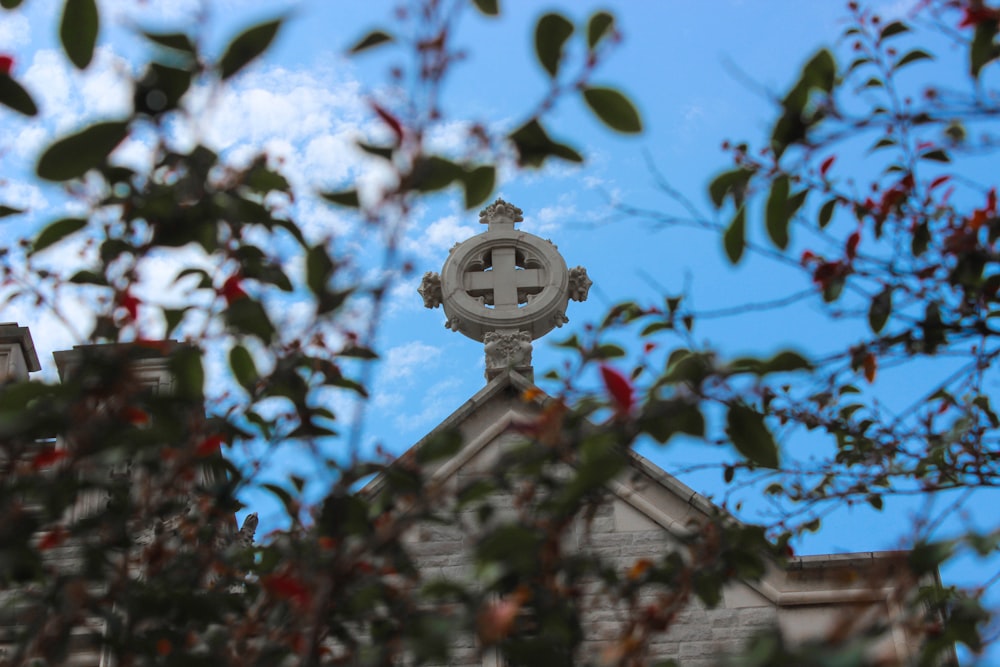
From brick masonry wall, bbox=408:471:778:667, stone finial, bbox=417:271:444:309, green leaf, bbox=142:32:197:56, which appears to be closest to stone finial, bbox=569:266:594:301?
stone finial, bbox=417:271:444:309

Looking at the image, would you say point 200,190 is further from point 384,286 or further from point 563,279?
point 563,279

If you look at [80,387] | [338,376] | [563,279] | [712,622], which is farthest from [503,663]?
[80,387]

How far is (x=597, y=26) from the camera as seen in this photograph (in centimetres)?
326

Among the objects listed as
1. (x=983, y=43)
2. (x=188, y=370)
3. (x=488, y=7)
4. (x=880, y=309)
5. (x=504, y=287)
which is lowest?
(x=188, y=370)

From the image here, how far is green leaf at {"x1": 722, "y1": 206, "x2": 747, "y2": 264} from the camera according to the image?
4.36m

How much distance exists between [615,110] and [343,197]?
771 mm

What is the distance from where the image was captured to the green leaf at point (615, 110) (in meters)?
3.14

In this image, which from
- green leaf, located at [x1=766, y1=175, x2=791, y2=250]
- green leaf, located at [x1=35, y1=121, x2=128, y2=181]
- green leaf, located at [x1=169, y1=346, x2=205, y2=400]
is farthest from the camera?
green leaf, located at [x1=766, y1=175, x2=791, y2=250]

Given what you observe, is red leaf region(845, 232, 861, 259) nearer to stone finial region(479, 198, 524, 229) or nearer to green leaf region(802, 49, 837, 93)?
green leaf region(802, 49, 837, 93)

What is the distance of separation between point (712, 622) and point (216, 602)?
4.30m

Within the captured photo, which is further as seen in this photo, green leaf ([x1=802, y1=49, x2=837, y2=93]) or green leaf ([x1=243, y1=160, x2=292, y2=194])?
green leaf ([x1=802, y1=49, x2=837, y2=93])

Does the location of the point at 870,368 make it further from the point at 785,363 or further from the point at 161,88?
the point at 161,88

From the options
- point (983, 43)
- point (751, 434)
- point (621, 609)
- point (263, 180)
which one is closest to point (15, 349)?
point (621, 609)

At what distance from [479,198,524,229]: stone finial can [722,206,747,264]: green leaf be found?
5670 millimetres
